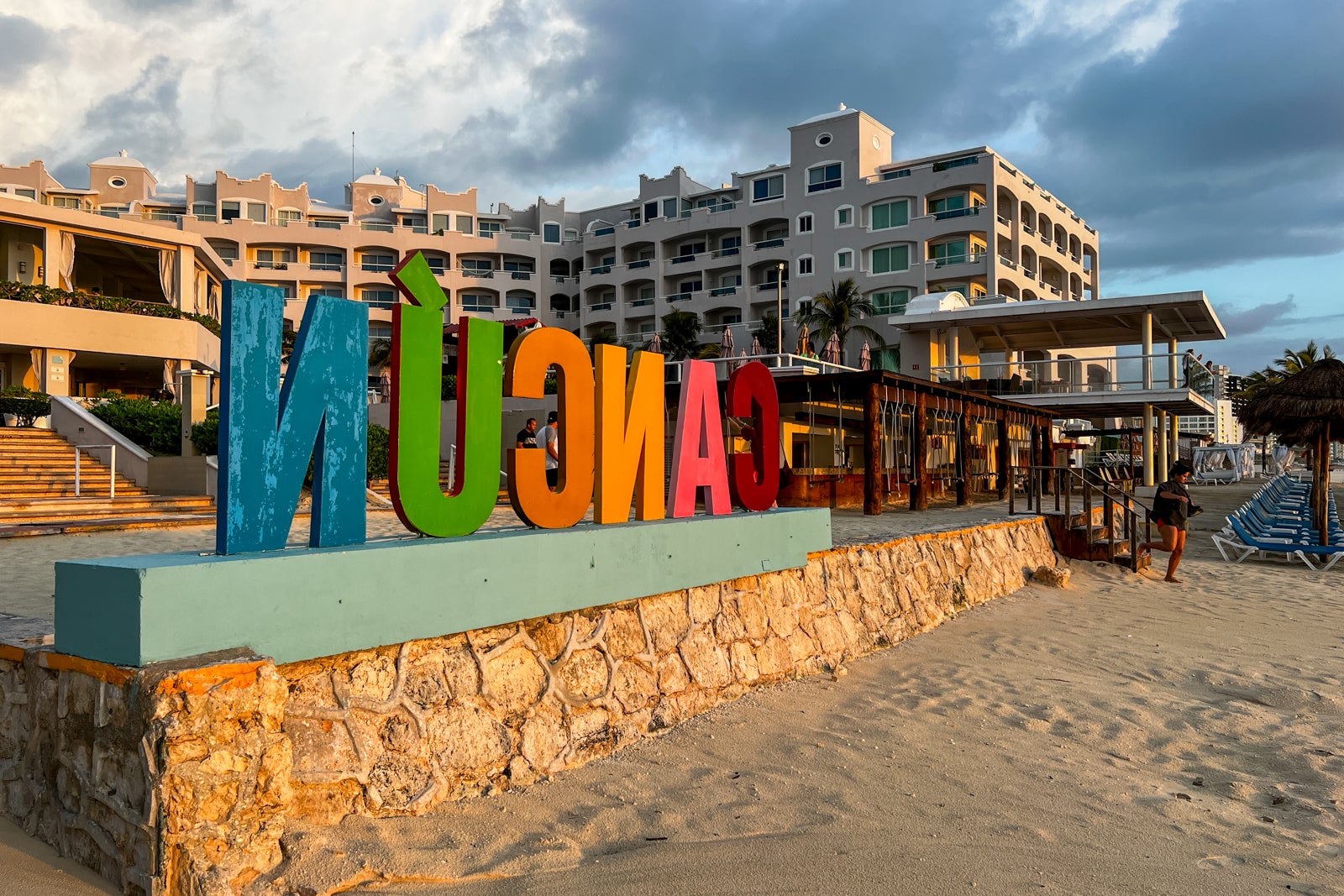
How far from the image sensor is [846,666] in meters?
7.59

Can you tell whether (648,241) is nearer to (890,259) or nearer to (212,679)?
(890,259)

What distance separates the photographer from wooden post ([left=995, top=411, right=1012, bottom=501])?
882 inches

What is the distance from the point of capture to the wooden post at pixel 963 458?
62.7 feet

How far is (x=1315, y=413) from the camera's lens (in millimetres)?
15164

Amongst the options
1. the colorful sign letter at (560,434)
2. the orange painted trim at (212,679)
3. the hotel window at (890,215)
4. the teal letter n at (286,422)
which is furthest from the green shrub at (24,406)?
the hotel window at (890,215)

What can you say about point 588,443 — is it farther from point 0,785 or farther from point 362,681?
point 0,785

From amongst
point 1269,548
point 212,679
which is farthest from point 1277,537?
point 212,679

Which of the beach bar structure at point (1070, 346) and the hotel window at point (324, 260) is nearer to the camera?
the beach bar structure at point (1070, 346)

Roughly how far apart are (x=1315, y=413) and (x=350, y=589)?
54.9ft

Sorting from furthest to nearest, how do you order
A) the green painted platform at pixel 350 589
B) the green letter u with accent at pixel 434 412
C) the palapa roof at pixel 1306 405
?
the palapa roof at pixel 1306 405
the green letter u with accent at pixel 434 412
the green painted platform at pixel 350 589

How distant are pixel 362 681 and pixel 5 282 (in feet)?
91.6

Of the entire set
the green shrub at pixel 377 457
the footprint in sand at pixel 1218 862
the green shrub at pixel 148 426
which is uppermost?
the green shrub at pixel 148 426

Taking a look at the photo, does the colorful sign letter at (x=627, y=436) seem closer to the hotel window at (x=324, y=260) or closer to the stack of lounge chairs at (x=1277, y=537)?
the stack of lounge chairs at (x=1277, y=537)

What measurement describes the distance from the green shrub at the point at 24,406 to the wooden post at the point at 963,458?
20.1m
